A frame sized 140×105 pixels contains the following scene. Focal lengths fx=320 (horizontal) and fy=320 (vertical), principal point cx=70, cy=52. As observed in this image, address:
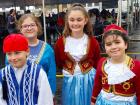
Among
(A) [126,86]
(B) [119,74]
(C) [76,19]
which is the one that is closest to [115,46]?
(B) [119,74]

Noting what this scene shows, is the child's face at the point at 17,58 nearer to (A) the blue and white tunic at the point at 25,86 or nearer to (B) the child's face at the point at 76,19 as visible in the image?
(A) the blue and white tunic at the point at 25,86

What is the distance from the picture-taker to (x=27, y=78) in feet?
9.02

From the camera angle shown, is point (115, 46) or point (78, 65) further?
point (78, 65)

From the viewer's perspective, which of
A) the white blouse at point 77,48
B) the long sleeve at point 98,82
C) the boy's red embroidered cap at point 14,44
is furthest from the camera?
the white blouse at point 77,48

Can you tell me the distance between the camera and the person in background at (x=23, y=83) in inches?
108

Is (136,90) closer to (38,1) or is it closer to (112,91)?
(112,91)

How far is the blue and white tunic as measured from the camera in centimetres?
274

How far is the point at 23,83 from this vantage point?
2.74 m

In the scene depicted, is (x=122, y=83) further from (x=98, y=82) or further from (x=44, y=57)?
(x=44, y=57)

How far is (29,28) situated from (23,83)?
27.5 inches

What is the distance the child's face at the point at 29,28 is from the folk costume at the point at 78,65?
405 millimetres

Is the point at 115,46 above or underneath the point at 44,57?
above

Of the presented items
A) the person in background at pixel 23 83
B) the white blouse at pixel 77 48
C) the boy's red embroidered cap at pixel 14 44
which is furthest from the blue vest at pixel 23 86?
the white blouse at pixel 77 48

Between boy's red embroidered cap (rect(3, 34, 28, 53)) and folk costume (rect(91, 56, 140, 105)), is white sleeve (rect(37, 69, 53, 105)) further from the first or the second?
folk costume (rect(91, 56, 140, 105))
